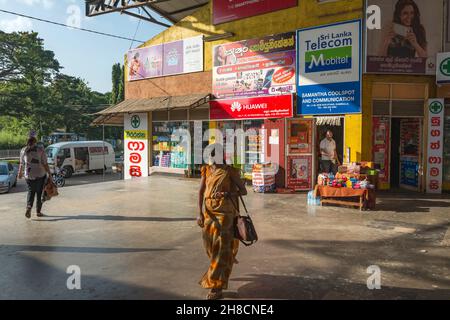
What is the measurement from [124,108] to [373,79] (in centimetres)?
1119

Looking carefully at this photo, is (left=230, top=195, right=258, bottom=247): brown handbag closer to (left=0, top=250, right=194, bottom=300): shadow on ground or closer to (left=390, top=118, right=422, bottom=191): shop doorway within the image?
(left=0, top=250, right=194, bottom=300): shadow on ground

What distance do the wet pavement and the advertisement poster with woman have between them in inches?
168

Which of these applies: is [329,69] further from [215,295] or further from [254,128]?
[215,295]

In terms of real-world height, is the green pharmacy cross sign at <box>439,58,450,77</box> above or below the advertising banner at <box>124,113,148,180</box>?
above

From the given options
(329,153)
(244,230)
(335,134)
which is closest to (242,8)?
(335,134)

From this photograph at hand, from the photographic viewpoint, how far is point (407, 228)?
25.8 ft

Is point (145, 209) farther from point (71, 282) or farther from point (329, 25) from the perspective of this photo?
point (329, 25)

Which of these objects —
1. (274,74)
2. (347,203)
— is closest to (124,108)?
(274,74)

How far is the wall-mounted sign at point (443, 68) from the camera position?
1155cm

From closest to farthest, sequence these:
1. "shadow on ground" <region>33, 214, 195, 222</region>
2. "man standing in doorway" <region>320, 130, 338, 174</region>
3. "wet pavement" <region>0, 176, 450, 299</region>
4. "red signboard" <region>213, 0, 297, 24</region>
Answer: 1. "wet pavement" <region>0, 176, 450, 299</region>
2. "shadow on ground" <region>33, 214, 195, 222</region>
3. "man standing in doorway" <region>320, 130, 338, 174</region>
4. "red signboard" <region>213, 0, 297, 24</region>

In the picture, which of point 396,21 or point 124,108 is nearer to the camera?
point 396,21

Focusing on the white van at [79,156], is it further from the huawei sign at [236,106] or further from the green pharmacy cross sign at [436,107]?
the green pharmacy cross sign at [436,107]

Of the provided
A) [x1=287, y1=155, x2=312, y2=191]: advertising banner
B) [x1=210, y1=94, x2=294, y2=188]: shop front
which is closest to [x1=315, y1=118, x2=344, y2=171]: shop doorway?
[x1=287, y1=155, x2=312, y2=191]: advertising banner

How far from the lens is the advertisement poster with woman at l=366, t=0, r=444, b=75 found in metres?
11.8
